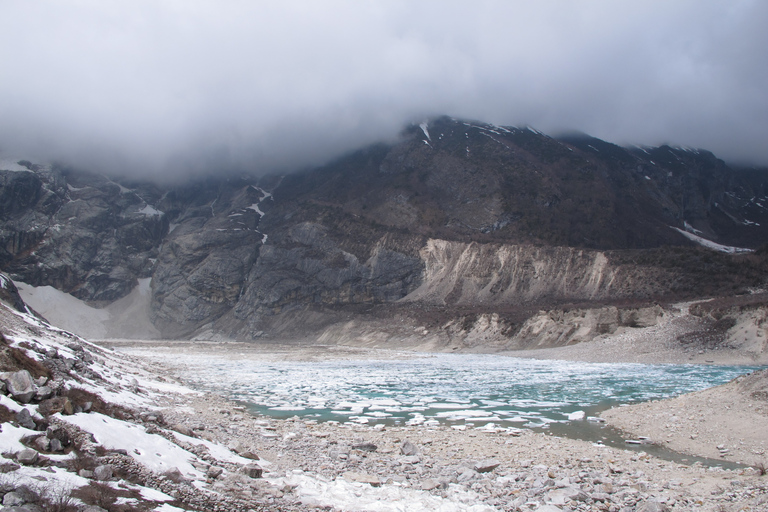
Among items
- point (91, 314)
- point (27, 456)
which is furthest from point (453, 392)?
point (91, 314)

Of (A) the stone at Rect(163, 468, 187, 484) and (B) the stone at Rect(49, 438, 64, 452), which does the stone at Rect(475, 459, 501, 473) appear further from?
(B) the stone at Rect(49, 438, 64, 452)

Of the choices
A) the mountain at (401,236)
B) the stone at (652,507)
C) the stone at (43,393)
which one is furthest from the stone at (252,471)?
the mountain at (401,236)

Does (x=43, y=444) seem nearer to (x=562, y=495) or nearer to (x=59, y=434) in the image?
(x=59, y=434)

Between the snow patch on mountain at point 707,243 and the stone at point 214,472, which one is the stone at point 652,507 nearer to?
the stone at point 214,472

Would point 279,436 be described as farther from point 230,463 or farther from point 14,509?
point 14,509

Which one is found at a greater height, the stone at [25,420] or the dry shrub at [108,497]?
the stone at [25,420]

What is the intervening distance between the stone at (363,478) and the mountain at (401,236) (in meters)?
54.9

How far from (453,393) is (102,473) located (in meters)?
17.8

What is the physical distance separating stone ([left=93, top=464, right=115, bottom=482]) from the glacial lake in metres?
9.87

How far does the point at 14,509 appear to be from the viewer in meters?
4.39

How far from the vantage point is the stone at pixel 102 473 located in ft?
19.8

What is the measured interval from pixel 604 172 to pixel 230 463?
13152cm

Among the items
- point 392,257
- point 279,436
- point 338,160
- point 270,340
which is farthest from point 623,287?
point 338,160

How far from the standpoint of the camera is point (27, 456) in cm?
571
